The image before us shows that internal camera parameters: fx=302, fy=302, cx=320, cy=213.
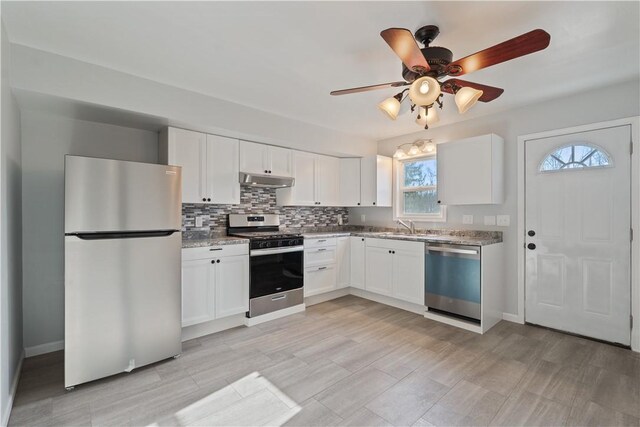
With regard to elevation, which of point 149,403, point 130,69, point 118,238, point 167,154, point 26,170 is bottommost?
point 149,403

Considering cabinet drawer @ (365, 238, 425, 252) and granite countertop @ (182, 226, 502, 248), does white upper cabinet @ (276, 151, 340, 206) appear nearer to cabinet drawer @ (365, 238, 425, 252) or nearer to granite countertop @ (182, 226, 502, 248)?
granite countertop @ (182, 226, 502, 248)

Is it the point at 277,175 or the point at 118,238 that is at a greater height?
the point at 277,175

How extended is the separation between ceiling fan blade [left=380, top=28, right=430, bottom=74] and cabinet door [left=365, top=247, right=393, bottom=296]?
252cm

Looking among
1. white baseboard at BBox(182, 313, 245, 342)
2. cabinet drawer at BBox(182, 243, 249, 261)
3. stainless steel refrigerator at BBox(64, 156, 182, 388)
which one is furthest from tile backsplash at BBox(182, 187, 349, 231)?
white baseboard at BBox(182, 313, 245, 342)

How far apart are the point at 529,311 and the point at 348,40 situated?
131 inches

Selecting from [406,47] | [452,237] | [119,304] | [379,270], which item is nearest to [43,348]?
[119,304]

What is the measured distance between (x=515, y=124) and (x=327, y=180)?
7.99 ft

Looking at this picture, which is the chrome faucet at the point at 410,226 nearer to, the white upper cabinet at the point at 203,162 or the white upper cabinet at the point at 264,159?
the white upper cabinet at the point at 264,159

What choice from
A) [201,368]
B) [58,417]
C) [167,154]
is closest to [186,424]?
[201,368]

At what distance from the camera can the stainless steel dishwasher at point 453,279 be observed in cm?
315

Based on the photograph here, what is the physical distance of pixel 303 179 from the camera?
4199 millimetres

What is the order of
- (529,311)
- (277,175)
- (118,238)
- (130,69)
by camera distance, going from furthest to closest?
1. (277,175)
2. (529,311)
3. (130,69)
4. (118,238)

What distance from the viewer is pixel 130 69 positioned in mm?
2482

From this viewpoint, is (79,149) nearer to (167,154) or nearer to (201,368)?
(167,154)
